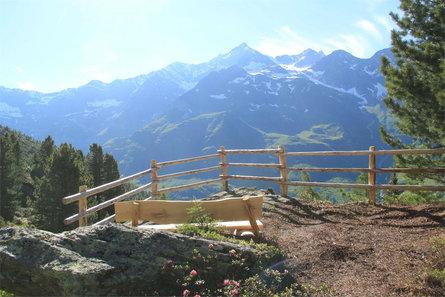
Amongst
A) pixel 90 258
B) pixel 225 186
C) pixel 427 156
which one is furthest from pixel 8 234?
pixel 427 156

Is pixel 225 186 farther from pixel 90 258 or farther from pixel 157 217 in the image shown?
pixel 90 258

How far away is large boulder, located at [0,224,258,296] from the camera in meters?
2.85

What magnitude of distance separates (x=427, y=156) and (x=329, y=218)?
178 inches

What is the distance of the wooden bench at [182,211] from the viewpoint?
15.8 ft

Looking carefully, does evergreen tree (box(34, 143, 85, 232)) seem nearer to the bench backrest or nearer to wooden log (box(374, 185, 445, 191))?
the bench backrest

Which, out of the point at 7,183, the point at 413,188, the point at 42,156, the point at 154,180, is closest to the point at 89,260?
the point at 154,180

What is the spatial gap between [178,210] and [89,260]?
6.72 ft

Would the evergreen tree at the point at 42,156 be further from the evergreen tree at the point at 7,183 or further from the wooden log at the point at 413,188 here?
the wooden log at the point at 413,188

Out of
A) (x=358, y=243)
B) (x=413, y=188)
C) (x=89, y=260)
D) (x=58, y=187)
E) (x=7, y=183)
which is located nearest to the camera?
(x=89, y=260)

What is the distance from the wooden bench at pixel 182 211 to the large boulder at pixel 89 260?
128cm

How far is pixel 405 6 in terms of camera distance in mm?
8008

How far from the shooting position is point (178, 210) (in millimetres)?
4984

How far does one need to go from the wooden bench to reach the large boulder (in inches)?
50.5

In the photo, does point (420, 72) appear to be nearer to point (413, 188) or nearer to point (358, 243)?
point (413, 188)
